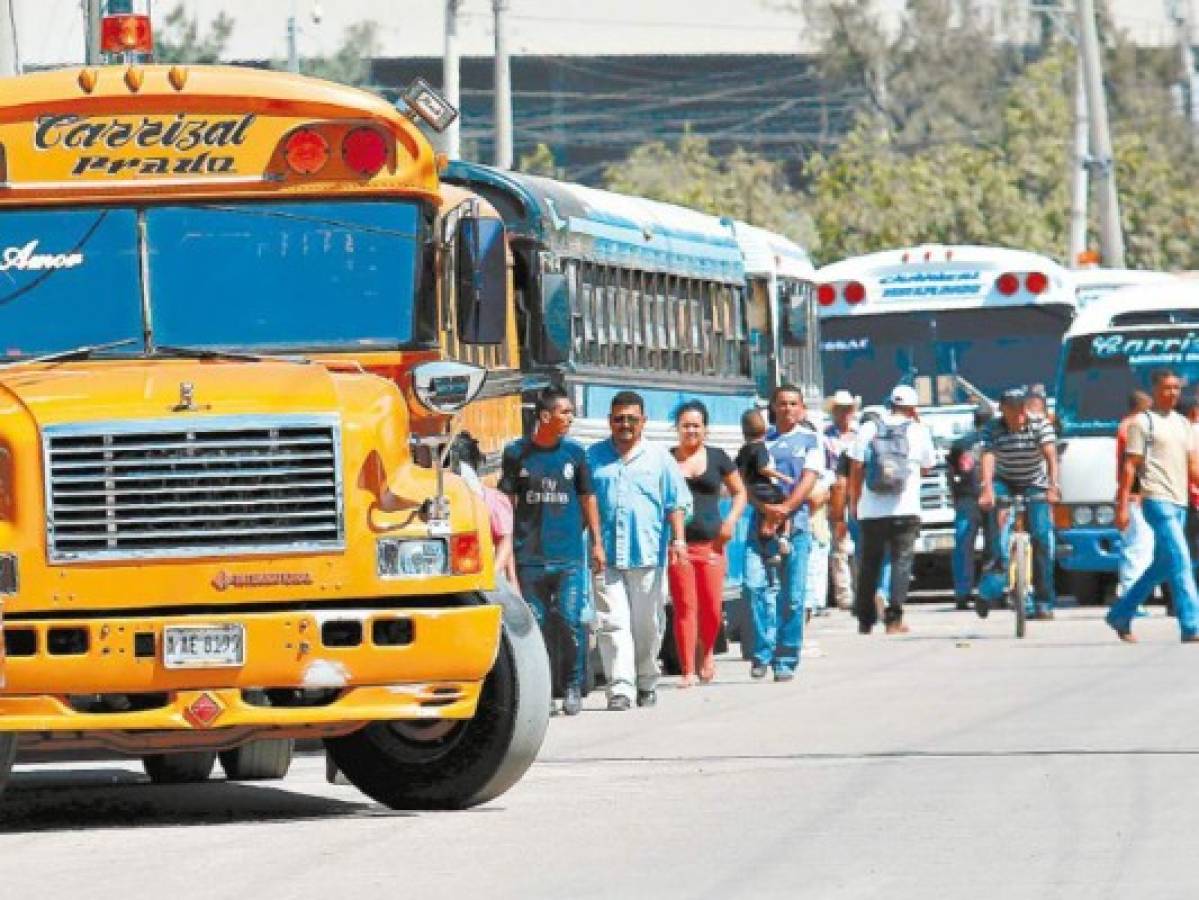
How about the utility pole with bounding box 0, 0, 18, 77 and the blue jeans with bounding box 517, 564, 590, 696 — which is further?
the utility pole with bounding box 0, 0, 18, 77

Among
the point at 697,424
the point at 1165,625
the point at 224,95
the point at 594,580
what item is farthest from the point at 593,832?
the point at 1165,625

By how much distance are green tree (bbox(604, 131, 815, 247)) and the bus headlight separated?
54.6 meters

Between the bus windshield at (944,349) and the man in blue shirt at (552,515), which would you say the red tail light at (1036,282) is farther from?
the man in blue shirt at (552,515)

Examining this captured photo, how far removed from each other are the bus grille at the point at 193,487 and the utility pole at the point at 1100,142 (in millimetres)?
40821

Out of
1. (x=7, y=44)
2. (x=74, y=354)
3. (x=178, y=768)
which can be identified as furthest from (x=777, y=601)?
(x=74, y=354)

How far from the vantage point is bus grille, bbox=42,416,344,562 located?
13781 millimetres

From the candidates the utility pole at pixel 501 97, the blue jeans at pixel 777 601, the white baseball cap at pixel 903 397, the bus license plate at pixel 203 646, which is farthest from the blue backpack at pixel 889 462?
the utility pole at pixel 501 97

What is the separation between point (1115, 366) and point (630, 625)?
12233 mm

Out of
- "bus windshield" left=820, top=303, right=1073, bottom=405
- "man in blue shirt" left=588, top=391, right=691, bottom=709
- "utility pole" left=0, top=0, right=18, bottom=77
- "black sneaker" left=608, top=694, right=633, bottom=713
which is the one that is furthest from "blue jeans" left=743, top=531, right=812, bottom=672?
"bus windshield" left=820, top=303, right=1073, bottom=405

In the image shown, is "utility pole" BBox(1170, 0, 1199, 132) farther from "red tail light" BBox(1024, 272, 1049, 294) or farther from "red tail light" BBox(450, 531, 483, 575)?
"red tail light" BBox(450, 531, 483, 575)

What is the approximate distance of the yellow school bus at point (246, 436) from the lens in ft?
45.1

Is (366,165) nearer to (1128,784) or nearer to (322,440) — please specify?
(322,440)

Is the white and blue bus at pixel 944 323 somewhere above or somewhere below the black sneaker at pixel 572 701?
above

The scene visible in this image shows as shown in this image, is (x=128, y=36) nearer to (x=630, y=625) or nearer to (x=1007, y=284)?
(x=630, y=625)
